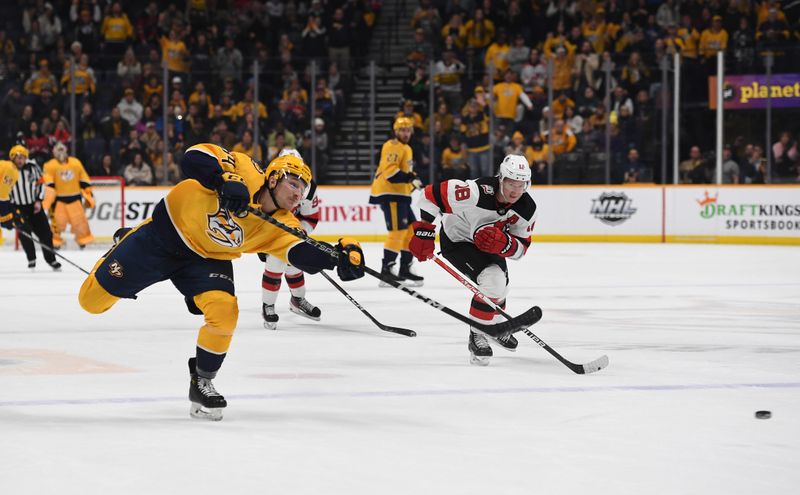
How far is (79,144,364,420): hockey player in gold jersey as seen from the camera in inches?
167

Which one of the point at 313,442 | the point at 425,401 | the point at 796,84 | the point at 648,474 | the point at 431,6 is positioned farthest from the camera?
the point at 431,6

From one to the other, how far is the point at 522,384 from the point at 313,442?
1.46m

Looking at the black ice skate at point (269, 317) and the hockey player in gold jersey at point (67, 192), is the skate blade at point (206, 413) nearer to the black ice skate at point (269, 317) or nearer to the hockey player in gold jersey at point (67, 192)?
the black ice skate at point (269, 317)

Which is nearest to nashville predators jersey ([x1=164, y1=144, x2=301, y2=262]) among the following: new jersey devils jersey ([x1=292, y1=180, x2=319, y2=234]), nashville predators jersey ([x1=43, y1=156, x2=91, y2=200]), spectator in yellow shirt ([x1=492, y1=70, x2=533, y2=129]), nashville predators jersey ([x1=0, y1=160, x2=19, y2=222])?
new jersey devils jersey ([x1=292, y1=180, x2=319, y2=234])

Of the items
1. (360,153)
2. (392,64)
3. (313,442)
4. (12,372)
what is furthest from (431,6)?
(313,442)

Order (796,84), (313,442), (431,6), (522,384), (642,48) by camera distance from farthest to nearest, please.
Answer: (431,6) < (642,48) < (796,84) < (522,384) < (313,442)

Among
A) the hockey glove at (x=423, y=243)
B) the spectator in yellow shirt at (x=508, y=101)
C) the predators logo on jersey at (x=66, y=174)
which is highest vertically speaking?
the spectator in yellow shirt at (x=508, y=101)

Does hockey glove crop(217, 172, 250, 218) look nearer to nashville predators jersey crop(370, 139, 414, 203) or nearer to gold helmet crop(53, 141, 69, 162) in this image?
nashville predators jersey crop(370, 139, 414, 203)

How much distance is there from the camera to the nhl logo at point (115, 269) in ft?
14.4

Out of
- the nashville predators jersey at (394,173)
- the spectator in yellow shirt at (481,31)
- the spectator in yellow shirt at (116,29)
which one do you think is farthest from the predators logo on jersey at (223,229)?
the spectator in yellow shirt at (116,29)

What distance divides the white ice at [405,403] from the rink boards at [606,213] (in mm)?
6261

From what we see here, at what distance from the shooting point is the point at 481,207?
5844 mm

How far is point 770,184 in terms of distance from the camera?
14.5 m

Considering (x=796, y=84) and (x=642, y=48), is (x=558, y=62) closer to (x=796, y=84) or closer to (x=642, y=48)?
(x=642, y=48)
